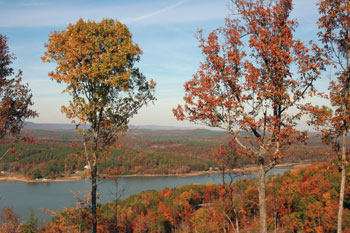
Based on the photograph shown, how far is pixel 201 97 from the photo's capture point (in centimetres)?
566

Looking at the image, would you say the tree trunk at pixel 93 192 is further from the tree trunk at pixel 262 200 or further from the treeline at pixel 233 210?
the tree trunk at pixel 262 200

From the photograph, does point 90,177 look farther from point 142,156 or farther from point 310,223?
point 142,156

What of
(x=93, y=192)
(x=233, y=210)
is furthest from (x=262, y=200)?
(x=233, y=210)

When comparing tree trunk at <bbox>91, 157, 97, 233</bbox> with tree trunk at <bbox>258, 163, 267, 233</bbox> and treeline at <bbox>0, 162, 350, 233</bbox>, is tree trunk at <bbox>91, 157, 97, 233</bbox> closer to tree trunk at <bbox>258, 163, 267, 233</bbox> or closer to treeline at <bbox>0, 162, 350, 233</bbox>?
treeline at <bbox>0, 162, 350, 233</bbox>

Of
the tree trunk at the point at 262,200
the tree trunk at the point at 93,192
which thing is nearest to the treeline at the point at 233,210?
the tree trunk at the point at 93,192

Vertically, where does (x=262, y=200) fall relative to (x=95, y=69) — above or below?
below

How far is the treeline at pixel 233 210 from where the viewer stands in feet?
71.1

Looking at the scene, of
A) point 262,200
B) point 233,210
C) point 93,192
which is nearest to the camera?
point 262,200

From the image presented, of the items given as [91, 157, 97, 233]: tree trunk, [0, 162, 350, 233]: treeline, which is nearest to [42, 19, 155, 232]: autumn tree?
[91, 157, 97, 233]: tree trunk

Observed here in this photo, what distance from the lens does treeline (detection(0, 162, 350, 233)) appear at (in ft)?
71.1

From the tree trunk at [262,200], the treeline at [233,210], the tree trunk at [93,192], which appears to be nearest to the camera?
the tree trunk at [262,200]

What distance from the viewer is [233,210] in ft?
72.9

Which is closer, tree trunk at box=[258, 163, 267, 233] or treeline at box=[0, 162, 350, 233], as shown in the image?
tree trunk at box=[258, 163, 267, 233]

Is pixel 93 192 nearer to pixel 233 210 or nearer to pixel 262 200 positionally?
pixel 262 200
